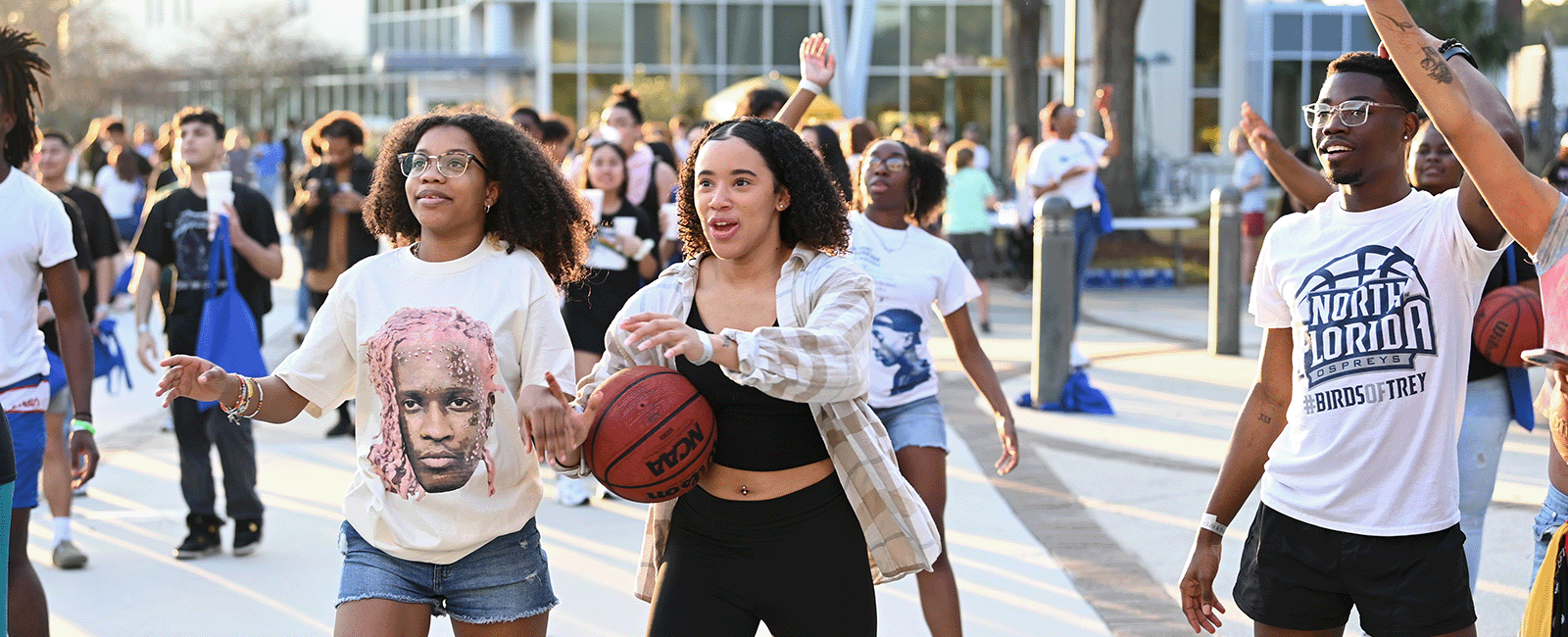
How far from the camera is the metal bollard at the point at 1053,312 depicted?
→ 9.78m

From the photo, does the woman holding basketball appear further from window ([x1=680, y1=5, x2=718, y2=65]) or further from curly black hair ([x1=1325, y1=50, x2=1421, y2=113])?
window ([x1=680, y1=5, x2=718, y2=65])

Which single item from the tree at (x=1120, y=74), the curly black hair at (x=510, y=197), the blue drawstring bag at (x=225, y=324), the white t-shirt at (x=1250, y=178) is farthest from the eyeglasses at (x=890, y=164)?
the tree at (x=1120, y=74)

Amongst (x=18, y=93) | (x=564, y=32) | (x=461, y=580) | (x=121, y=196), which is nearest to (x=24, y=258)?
(x=18, y=93)

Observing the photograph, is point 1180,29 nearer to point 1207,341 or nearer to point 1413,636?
point 1207,341

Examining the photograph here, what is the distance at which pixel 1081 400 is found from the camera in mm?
9758

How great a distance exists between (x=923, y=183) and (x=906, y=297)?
2.32ft

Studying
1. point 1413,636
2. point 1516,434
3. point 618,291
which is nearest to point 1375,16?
point 1413,636

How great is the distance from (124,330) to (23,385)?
11.5 metres

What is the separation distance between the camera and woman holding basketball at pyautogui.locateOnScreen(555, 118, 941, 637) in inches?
129

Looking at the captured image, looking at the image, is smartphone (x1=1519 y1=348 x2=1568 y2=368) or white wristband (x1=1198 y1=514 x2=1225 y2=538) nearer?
smartphone (x1=1519 y1=348 x2=1568 y2=368)

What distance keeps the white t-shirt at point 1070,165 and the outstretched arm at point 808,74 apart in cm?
655

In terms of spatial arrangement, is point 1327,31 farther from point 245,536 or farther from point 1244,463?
point 1244,463

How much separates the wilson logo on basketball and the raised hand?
208cm

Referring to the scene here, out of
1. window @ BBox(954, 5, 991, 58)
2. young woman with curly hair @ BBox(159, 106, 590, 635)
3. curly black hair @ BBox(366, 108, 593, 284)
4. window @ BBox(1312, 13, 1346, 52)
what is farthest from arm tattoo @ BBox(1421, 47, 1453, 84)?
window @ BBox(1312, 13, 1346, 52)
